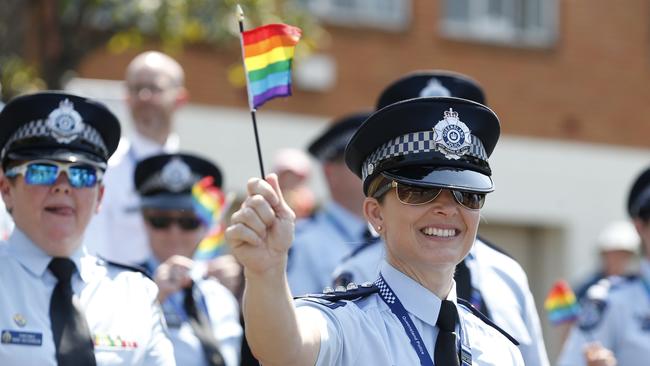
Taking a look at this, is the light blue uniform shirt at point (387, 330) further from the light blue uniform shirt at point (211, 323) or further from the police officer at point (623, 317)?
the police officer at point (623, 317)

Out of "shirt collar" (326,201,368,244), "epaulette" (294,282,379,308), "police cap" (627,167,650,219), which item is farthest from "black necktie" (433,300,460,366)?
"shirt collar" (326,201,368,244)

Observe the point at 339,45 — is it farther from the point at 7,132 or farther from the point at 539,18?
the point at 7,132

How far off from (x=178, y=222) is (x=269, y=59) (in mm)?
2734

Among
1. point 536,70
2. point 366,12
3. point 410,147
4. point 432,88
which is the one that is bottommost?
point 536,70

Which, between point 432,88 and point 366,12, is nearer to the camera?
point 432,88

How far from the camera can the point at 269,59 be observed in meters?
3.78

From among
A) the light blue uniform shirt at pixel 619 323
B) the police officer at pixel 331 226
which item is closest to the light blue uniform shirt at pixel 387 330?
the light blue uniform shirt at pixel 619 323

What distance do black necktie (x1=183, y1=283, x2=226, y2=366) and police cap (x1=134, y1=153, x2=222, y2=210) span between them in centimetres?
62

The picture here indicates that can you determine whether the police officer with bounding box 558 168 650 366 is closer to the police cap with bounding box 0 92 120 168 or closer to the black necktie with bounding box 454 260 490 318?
the black necktie with bounding box 454 260 490 318

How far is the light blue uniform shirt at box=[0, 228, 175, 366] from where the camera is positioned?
4.45 m

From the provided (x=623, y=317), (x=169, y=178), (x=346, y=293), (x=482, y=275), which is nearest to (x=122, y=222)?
(x=169, y=178)

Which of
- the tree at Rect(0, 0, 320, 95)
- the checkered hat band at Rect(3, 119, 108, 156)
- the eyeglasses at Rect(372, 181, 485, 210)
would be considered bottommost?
the eyeglasses at Rect(372, 181, 485, 210)

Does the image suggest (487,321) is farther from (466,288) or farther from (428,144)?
(466,288)

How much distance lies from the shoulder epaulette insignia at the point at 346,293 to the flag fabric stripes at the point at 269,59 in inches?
23.5
